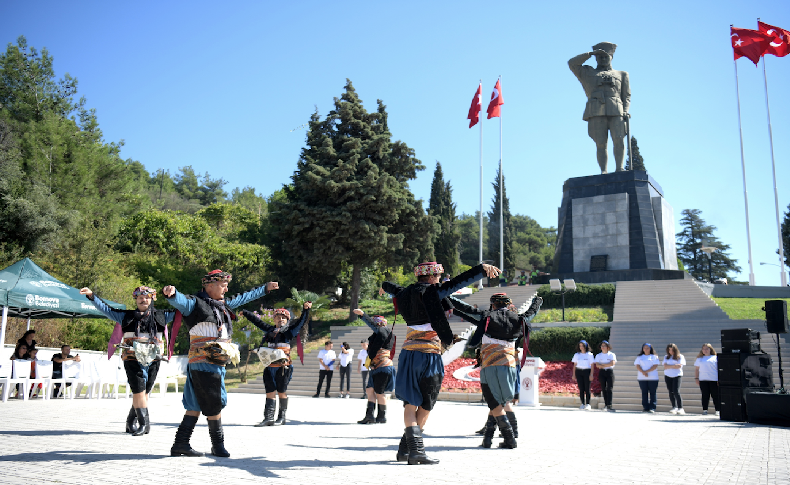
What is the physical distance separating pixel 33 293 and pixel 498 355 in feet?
41.3

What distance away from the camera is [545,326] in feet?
68.7

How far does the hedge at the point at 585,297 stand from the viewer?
26.6 metres

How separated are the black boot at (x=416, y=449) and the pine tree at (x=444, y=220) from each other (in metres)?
39.6

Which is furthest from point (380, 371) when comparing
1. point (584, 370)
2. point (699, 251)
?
point (699, 251)

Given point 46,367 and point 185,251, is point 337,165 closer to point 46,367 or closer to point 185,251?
point 185,251

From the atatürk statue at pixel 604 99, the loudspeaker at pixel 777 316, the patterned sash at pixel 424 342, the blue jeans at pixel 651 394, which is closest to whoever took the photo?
the patterned sash at pixel 424 342

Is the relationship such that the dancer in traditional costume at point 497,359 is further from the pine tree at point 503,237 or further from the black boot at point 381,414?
the pine tree at point 503,237

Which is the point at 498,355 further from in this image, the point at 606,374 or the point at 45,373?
A: the point at 45,373

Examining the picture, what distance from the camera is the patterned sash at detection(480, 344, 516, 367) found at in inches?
270

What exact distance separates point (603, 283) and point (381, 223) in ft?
37.0

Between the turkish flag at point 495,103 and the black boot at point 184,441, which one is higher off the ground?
the turkish flag at point 495,103

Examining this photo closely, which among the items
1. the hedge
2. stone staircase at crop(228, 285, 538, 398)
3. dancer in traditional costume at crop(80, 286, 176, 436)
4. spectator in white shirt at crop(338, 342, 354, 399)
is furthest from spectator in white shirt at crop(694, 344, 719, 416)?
the hedge

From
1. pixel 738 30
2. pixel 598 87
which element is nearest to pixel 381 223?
pixel 598 87

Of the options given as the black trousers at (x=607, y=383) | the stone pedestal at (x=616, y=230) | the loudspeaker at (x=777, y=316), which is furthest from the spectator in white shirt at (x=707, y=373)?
the stone pedestal at (x=616, y=230)
